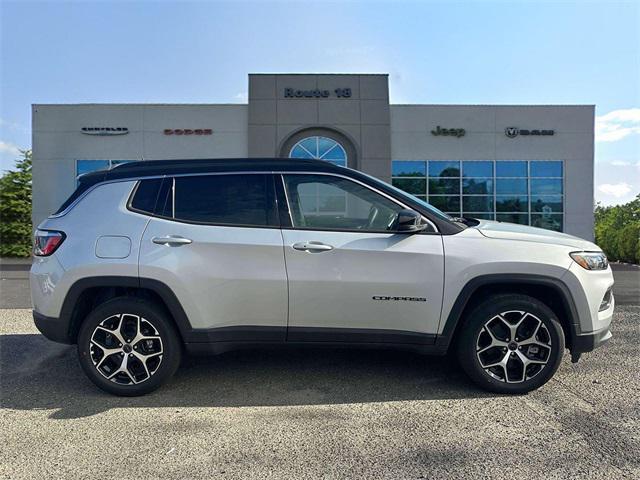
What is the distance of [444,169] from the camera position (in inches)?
778

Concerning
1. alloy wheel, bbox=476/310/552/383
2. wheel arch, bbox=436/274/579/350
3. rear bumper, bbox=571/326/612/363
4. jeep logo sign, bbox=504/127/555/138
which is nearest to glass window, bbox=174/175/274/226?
wheel arch, bbox=436/274/579/350

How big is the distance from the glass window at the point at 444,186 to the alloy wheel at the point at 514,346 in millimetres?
16854

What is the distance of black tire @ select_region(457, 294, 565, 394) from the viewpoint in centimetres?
347

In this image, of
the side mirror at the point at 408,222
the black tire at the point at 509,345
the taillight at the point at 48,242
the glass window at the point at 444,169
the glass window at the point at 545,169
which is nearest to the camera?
the side mirror at the point at 408,222

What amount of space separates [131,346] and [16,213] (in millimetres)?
20383

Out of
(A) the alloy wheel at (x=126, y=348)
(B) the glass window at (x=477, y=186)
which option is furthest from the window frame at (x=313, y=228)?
(B) the glass window at (x=477, y=186)

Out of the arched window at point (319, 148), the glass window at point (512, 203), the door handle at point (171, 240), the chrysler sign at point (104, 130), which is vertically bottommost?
the door handle at point (171, 240)

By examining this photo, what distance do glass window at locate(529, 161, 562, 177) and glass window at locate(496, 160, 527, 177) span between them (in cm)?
52

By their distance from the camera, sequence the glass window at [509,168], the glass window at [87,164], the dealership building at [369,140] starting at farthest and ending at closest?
the glass window at [509,168] → the glass window at [87,164] → the dealership building at [369,140]

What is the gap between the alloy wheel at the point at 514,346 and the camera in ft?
11.5

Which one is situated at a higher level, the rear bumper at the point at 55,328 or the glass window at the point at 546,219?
the glass window at the point at 546,219

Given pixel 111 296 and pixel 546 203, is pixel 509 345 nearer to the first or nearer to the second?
pixel 111 296

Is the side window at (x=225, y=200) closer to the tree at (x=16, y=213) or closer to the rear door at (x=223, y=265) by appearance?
the rear door at (x=223, y=265)

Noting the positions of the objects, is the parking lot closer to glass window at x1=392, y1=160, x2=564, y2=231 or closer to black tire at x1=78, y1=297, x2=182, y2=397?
black tire at x1=78, y1=297, x2=182, y2=397
